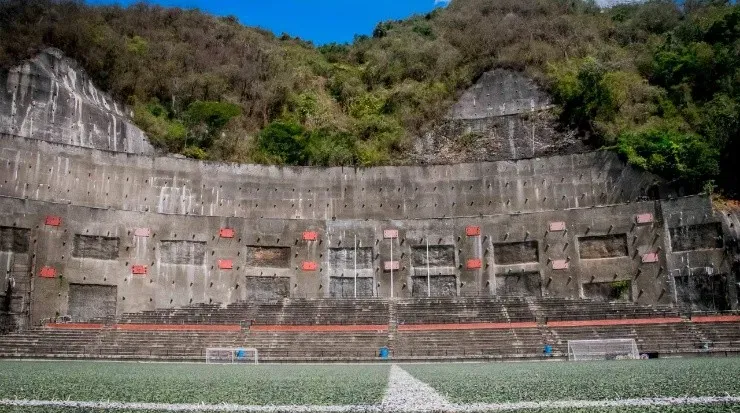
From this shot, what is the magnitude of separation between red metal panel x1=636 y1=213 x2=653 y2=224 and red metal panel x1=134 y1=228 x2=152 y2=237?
23941 millimetres

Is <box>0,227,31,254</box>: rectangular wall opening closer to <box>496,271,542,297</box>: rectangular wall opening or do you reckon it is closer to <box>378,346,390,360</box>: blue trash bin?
<box>378,346,390,360</box>: blue trash bin

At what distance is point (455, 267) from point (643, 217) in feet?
30.9

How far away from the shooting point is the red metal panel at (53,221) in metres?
25.5

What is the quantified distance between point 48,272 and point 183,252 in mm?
5928

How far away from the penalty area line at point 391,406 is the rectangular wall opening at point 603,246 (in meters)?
23.6

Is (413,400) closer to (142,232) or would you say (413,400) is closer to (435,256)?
(435,256)

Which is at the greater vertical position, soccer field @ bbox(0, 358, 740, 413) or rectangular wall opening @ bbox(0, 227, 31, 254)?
rectangular wall opening @ bbox(0, 227, 31, 254)

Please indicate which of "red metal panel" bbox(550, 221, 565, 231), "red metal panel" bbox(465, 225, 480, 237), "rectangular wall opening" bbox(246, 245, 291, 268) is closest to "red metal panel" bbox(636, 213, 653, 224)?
"red metal panel" bbox(550, 221, 565, 231)

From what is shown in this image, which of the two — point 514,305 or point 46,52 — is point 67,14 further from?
point 514,305

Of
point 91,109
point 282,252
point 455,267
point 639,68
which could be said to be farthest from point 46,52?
point 639,68

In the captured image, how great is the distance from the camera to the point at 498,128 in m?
40.2

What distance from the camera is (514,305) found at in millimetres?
24922

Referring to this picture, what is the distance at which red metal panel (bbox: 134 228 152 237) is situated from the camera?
27.4 metres

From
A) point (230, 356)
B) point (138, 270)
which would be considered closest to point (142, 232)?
point (138, 270)
